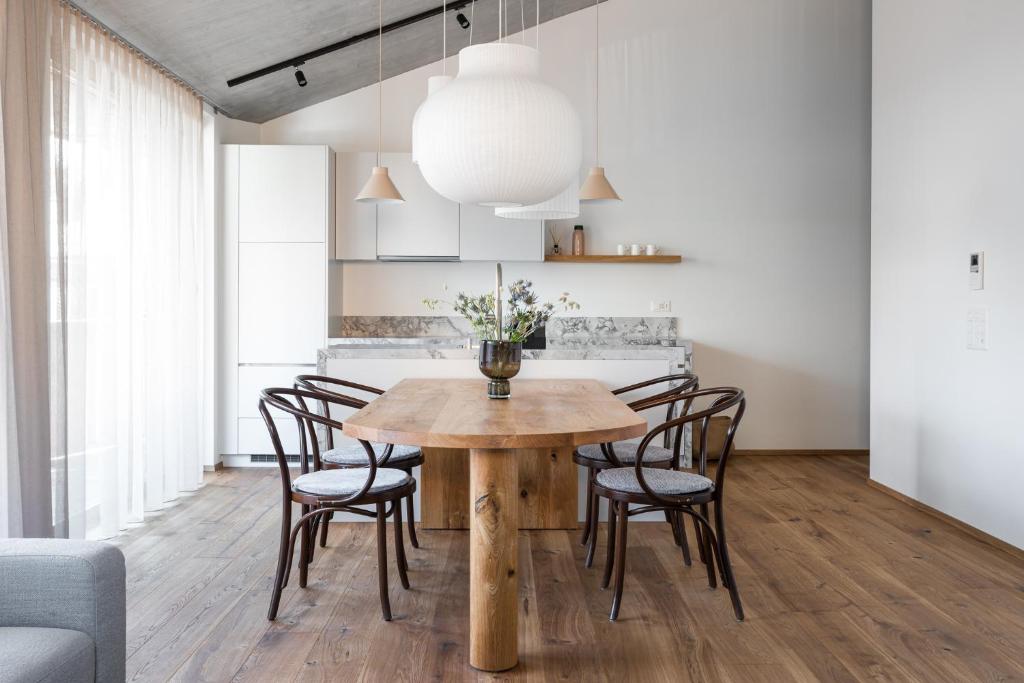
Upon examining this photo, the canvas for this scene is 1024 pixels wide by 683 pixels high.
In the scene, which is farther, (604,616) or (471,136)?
(604,616)

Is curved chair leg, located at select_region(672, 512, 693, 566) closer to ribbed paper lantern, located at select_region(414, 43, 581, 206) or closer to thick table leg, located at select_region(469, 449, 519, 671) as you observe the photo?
thick table leg, located at select_region(469, 449, 519, 671)

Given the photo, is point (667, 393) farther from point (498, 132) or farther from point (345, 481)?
point (498, 132)

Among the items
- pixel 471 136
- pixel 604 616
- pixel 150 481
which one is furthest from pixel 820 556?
pixel 150 481

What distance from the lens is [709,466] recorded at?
5.59 m

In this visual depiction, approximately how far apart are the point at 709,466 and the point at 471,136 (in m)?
3.90

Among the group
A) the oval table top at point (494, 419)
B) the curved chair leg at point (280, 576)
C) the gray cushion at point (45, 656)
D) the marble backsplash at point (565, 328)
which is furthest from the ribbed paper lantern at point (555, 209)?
the marble backsplash at point (565, 328)

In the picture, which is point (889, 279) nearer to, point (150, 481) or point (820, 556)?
point (820, 556)

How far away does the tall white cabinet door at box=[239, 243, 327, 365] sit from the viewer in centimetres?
537

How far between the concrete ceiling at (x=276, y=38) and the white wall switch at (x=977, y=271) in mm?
3325

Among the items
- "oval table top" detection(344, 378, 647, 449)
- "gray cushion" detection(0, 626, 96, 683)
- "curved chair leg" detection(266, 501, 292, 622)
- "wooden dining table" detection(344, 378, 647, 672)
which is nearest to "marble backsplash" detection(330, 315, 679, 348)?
"oval table top" detection(344, 378, 647, 449)

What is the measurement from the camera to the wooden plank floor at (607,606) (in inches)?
92.8

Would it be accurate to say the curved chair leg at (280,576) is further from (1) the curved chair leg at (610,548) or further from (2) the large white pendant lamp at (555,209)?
(2) the large white pendant lamp at (555,209)

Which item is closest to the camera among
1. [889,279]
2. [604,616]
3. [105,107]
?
[604,616]

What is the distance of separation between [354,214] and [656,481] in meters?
3.52
